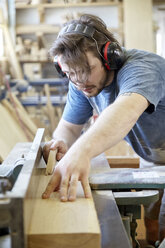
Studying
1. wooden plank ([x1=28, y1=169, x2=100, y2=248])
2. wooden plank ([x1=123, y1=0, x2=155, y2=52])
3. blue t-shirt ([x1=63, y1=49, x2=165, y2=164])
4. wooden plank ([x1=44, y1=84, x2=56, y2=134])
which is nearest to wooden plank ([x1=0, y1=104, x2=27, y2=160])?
wooden plank ([x1=44, y1=84, x2=56, y2=134])

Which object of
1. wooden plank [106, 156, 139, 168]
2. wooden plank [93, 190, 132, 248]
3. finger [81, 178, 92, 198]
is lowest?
wooden plank [106, 156, 139, 168]

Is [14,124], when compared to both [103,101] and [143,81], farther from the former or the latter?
[143,81]

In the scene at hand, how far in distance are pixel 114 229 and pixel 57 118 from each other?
4770 mm

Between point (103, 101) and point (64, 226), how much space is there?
3.12ft

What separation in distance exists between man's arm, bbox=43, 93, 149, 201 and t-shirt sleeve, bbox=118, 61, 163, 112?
0.12 feet

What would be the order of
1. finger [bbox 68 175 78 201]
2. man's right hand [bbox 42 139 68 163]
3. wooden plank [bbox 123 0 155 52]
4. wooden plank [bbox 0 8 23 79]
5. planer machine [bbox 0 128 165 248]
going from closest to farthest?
planer machine [bbox 0 128 165 248] → finger [bbox 68 175 78 201] → man's right hand [bbox 42 139 68 163] → wooden plank [bbox 123 0 155 52] → wooden plank [bbox 0 8 23 79]

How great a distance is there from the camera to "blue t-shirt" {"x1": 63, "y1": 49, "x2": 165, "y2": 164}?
1.35 metres

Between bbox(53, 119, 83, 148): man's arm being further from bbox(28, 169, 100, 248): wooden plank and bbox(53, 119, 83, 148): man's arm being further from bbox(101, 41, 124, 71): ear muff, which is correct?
bbox(28, 169, 100, 248): wooden plank

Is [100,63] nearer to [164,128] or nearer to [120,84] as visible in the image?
[120,84]

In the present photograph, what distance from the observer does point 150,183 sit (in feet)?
4.27

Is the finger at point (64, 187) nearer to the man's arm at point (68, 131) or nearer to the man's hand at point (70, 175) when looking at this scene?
the man's hand at point (70, 175)

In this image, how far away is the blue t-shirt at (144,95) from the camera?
4.45ft

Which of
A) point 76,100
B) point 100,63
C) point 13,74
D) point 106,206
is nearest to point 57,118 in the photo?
point 13,74

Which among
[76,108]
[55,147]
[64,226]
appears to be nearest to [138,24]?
[76,108]
